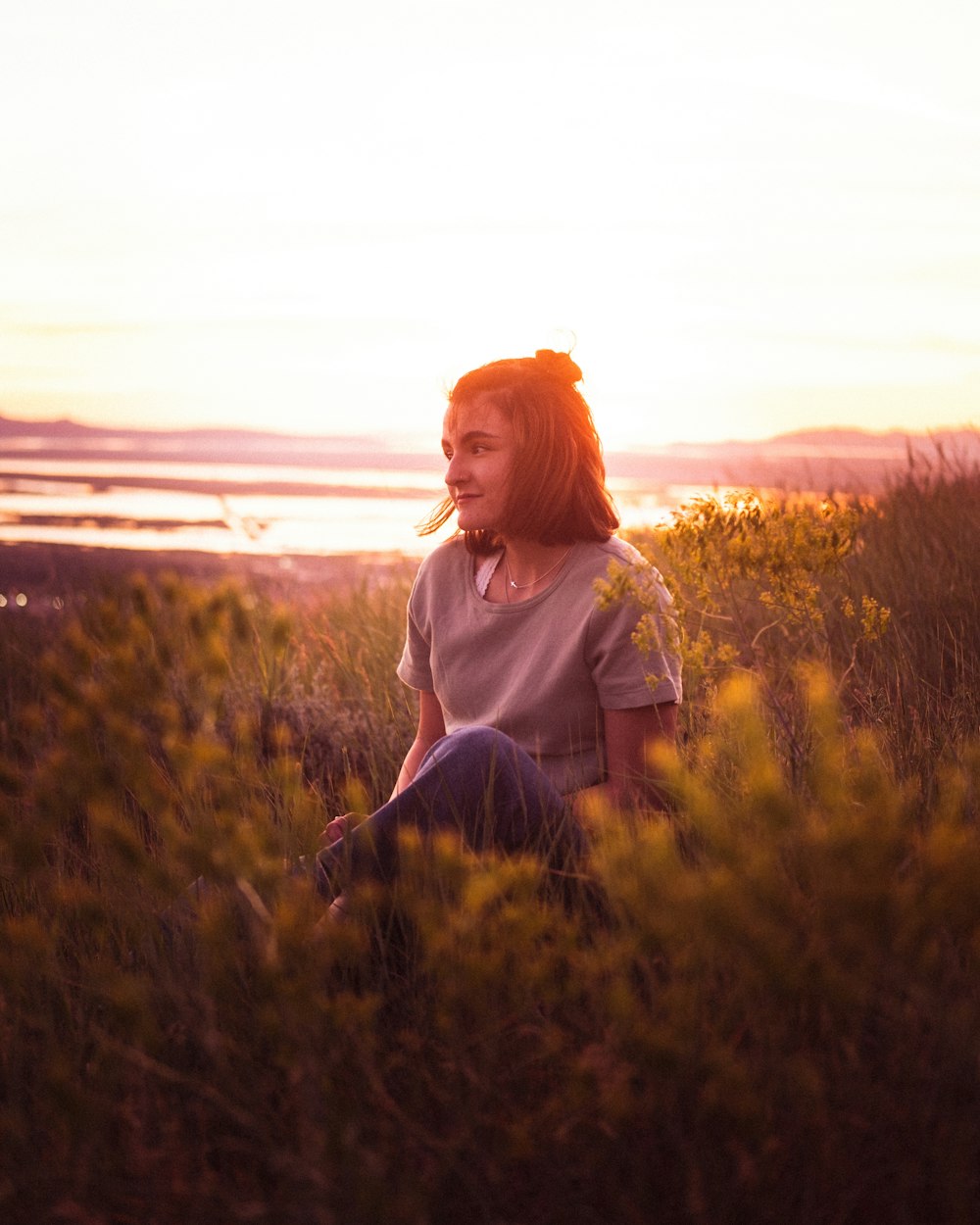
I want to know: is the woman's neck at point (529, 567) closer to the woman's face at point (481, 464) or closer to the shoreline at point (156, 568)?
the woman's face at point (481, 464)

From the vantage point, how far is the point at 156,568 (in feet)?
26.9

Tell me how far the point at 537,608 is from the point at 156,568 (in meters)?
5.48

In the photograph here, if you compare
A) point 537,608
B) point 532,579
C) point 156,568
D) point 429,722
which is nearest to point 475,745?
point 537,608

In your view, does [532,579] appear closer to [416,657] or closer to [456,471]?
[456,471]

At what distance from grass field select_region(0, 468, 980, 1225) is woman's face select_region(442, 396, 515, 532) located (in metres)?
0.91

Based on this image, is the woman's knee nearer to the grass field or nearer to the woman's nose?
the grass field

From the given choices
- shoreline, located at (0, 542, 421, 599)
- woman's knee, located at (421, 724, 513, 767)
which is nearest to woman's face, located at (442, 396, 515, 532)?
woman's knee, located at (421, 724, 513, 767)

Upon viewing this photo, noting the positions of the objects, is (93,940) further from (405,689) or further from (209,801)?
(405,689)

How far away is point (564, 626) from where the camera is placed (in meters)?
3.18

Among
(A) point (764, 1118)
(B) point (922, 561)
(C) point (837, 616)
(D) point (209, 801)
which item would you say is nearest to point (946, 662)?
(C) point (837, 616)

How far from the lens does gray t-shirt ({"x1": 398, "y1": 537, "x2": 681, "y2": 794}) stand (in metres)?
3.05

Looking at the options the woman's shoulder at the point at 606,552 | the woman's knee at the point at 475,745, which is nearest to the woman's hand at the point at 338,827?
the woman's knee at the point at 475,745

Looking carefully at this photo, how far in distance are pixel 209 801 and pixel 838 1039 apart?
1.83m

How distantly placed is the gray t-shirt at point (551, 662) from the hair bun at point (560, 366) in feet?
1.55
